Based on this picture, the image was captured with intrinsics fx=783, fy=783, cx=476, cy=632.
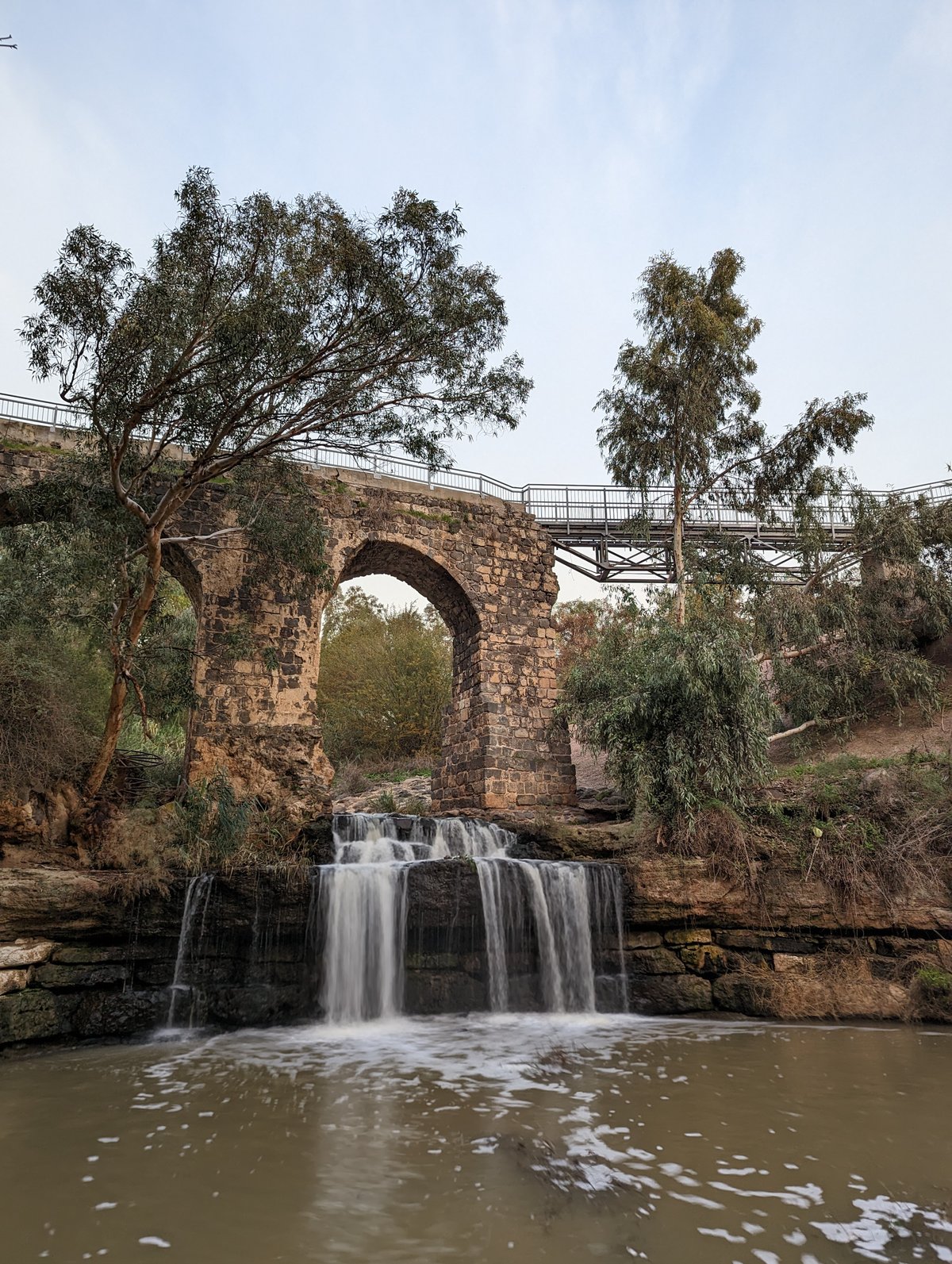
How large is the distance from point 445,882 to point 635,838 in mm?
2708

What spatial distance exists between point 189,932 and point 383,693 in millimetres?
15133

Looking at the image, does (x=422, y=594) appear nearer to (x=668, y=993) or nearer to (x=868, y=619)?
(x=868, y=619)

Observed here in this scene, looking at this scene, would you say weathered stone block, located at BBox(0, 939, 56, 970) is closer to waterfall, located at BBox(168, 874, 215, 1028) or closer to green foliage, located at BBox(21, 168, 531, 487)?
waterfall, located at BBox(168, 874, 215, 1028)

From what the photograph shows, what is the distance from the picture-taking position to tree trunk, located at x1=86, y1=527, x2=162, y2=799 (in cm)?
887

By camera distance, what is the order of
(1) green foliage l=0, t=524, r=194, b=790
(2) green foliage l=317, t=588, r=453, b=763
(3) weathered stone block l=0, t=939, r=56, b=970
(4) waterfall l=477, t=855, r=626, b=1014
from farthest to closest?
(2) green foliage l=317, t=588, r=453, b=763
(1) green foliage l=0, t=524, r=194, b=790
(4) waterfall l=477, t=855, r=626, b=1014
(3) weathered stone block l=0, t=939, r=56, b=970

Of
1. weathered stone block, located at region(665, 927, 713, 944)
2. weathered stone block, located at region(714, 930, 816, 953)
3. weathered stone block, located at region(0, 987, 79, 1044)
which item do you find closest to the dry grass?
weathered stone block, located at region(714, 930, 816, 953)

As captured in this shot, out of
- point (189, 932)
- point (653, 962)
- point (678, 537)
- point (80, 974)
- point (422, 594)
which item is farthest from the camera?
point (678, 537)

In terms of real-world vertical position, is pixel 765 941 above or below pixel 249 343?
below

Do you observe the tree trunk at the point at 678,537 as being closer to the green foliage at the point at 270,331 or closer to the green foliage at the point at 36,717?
the green foliage at the point at 270,331

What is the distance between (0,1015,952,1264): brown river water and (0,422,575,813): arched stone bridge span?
523 centimetres

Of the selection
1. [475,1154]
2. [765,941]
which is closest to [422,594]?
[765,941]

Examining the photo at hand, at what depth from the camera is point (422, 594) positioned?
16516 mm

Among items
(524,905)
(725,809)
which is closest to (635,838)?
(725,809)

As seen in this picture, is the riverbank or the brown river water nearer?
the brown river water
